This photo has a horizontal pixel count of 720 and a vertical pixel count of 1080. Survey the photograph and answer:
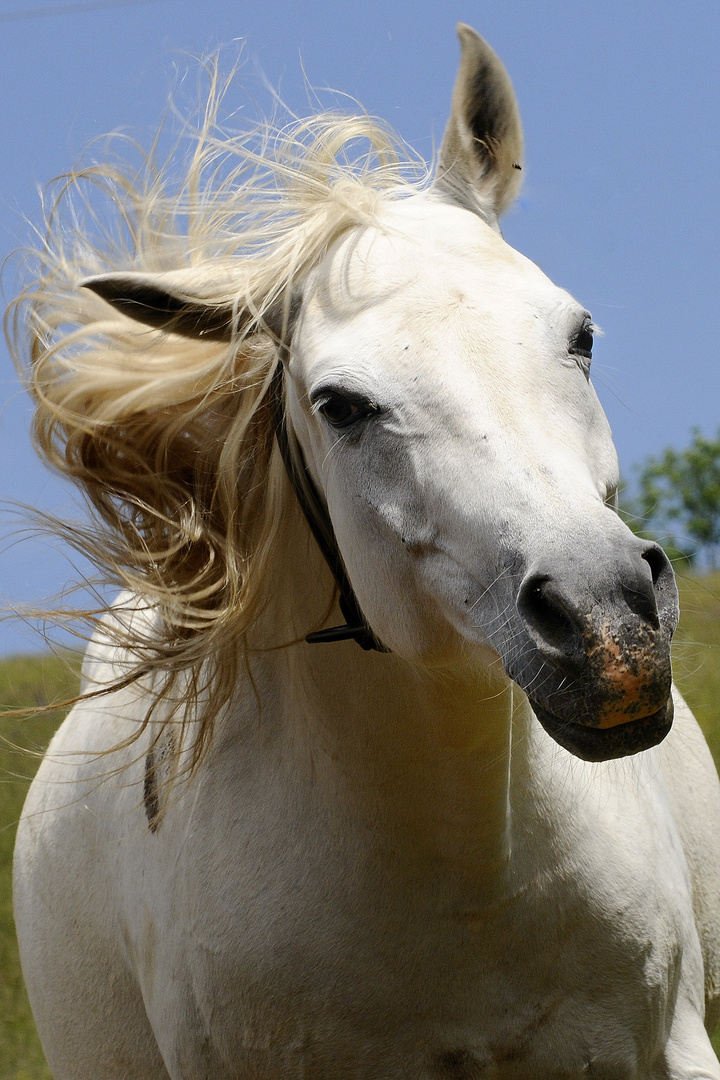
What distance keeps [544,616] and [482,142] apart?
1271 millimetres

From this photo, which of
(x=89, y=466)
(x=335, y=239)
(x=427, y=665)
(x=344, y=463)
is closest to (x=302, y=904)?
(x=427, y=665)

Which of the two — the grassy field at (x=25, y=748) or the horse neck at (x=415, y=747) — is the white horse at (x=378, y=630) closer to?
the horse neck at (x=415, y=747)

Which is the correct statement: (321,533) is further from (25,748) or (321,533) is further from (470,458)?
(25,748)

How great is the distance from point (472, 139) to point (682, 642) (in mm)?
1184

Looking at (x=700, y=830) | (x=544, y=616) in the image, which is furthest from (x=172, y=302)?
(x=700, y=830)

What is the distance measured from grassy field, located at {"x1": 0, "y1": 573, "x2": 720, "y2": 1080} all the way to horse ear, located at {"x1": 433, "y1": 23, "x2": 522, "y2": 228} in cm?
112

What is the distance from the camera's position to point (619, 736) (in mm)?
1717

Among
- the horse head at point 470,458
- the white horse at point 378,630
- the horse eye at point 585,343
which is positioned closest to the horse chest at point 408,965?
the white horse at point 378,630

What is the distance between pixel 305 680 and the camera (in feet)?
7.88

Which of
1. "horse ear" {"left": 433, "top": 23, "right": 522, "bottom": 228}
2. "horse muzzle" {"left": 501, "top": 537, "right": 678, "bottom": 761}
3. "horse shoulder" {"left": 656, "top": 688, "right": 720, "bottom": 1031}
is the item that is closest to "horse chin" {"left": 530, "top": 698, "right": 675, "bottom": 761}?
"horse muzzle" {"left": 501, "top": 537, "right": 678, "bottom": 761}

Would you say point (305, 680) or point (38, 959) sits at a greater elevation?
point (305, 680)

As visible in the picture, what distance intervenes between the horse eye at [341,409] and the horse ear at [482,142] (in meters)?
0.68

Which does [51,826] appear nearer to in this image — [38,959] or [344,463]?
[38,959]

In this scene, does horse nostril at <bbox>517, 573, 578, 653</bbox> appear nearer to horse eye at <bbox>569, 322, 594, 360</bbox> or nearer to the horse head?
the horse head
